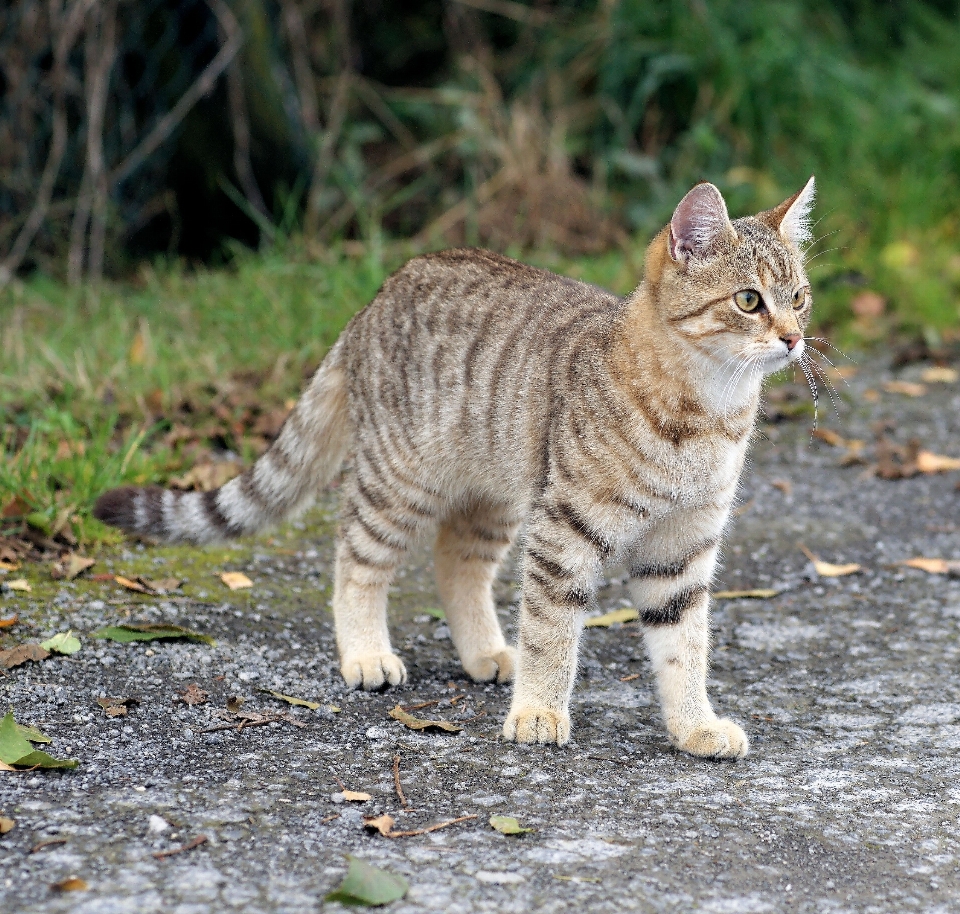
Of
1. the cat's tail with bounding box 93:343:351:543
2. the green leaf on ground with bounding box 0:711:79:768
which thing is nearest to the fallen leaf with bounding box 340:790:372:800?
the green leaf on ground with bounding box 0:711:79:768

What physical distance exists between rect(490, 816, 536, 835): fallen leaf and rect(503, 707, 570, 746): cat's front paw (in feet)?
1.56

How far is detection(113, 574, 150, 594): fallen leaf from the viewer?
4.00 metres

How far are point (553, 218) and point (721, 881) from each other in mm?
5714

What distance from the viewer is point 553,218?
7.79 metres

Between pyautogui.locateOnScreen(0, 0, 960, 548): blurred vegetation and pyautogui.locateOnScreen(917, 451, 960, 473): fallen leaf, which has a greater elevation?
pyautogui.locateOnScreen(0, 0, 960, 548): blurred vegetation

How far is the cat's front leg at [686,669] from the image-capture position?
325 centimetres

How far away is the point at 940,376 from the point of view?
673 cm

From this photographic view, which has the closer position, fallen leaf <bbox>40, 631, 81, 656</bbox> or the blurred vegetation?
fallen leaf <bbox>40, 631, 81, 656</bbox>

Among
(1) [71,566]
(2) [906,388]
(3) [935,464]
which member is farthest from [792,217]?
(2) [906,388]

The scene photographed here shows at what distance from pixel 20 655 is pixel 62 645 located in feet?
0.38

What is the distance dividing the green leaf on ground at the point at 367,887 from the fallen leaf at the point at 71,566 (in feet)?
6.26

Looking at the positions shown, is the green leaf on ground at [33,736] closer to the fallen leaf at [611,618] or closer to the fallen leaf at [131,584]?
the fallen leaf at [131,584]

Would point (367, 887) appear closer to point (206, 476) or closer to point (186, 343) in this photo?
point (206, 476)

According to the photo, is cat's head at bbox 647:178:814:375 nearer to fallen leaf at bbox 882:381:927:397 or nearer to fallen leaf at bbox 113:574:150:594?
fallen leaf at bbox 113:574:150:594
